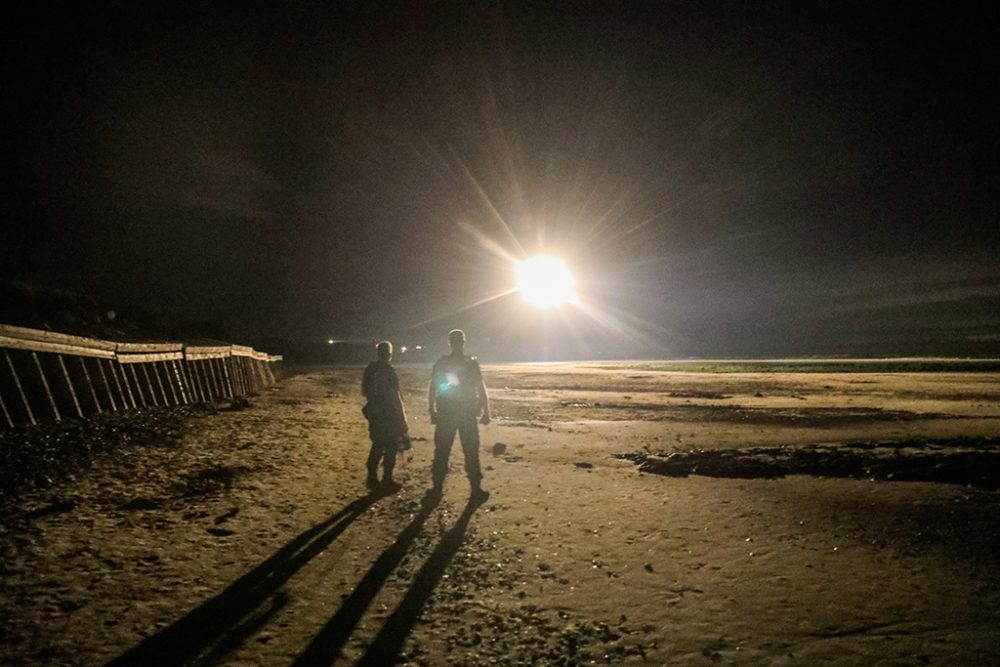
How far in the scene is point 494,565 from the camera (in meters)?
5.35

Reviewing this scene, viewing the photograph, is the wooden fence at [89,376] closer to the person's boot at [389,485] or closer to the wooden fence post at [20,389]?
the wooden fence post at [20,389]

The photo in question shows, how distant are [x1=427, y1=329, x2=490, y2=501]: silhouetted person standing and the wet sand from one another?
619 millimetres

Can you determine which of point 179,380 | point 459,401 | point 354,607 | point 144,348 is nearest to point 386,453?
point 459,401

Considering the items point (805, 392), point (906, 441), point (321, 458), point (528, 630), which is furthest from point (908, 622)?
point (805, 392)

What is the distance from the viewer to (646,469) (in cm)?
1000

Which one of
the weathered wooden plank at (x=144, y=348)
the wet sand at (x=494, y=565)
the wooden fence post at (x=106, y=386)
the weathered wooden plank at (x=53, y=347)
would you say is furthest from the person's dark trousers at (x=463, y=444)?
the weathered wooden plank at (x=144, y=348)

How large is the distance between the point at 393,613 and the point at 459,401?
406 cm

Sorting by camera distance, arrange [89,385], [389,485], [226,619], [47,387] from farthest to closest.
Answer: [89,385] → [47,387] → [389,485] → [226,619]

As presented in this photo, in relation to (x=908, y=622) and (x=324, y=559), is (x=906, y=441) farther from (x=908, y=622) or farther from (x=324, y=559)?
(x=324, y=559)

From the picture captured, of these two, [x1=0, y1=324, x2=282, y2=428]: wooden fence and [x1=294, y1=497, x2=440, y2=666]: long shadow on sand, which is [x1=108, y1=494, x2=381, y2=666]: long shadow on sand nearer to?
[x1=294, y1=497, x2=440, y2=666]: long shadow on sand

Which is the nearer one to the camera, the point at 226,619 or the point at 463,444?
the point at 226,619

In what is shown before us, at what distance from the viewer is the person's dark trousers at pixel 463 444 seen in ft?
27.0

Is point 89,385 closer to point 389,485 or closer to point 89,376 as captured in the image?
point 89,376

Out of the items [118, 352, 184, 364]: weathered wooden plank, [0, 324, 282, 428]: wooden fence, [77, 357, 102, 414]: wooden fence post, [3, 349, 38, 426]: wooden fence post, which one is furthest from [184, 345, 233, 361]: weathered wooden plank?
[3, 349, 38, 426]: wooden fence post
